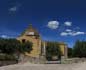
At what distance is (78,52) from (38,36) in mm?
18295

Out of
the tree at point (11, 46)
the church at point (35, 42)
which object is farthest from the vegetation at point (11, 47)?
the church at point (35, 42)

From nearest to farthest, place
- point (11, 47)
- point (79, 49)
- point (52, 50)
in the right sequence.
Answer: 1. point (11, 47)
2. point (79, 49)
3. point (52, 50)

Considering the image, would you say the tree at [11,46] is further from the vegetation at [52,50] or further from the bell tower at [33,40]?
the vegetation at [52,50]

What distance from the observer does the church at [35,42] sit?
10775cm

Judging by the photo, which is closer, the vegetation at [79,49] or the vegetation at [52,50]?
the vegetation at [79,49]

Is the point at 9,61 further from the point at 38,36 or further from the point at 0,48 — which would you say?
the point at 38,36

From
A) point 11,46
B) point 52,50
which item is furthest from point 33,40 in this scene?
point 11,46

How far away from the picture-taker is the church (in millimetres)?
107750

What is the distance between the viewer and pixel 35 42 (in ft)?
357

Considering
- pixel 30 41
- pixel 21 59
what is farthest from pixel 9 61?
pixel 30 41

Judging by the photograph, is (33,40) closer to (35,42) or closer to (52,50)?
(35,42)

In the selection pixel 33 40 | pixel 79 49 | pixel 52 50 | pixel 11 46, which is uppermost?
pixel 33 40

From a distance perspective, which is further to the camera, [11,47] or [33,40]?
[33,40]

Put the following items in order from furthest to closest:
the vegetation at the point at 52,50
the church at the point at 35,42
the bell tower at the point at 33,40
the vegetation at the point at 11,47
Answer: the vegetation at the point at 52,50 → the church at the point at 35,42 → the bell tower at the point at 33,40 → the vegetation at the point at 11,47
